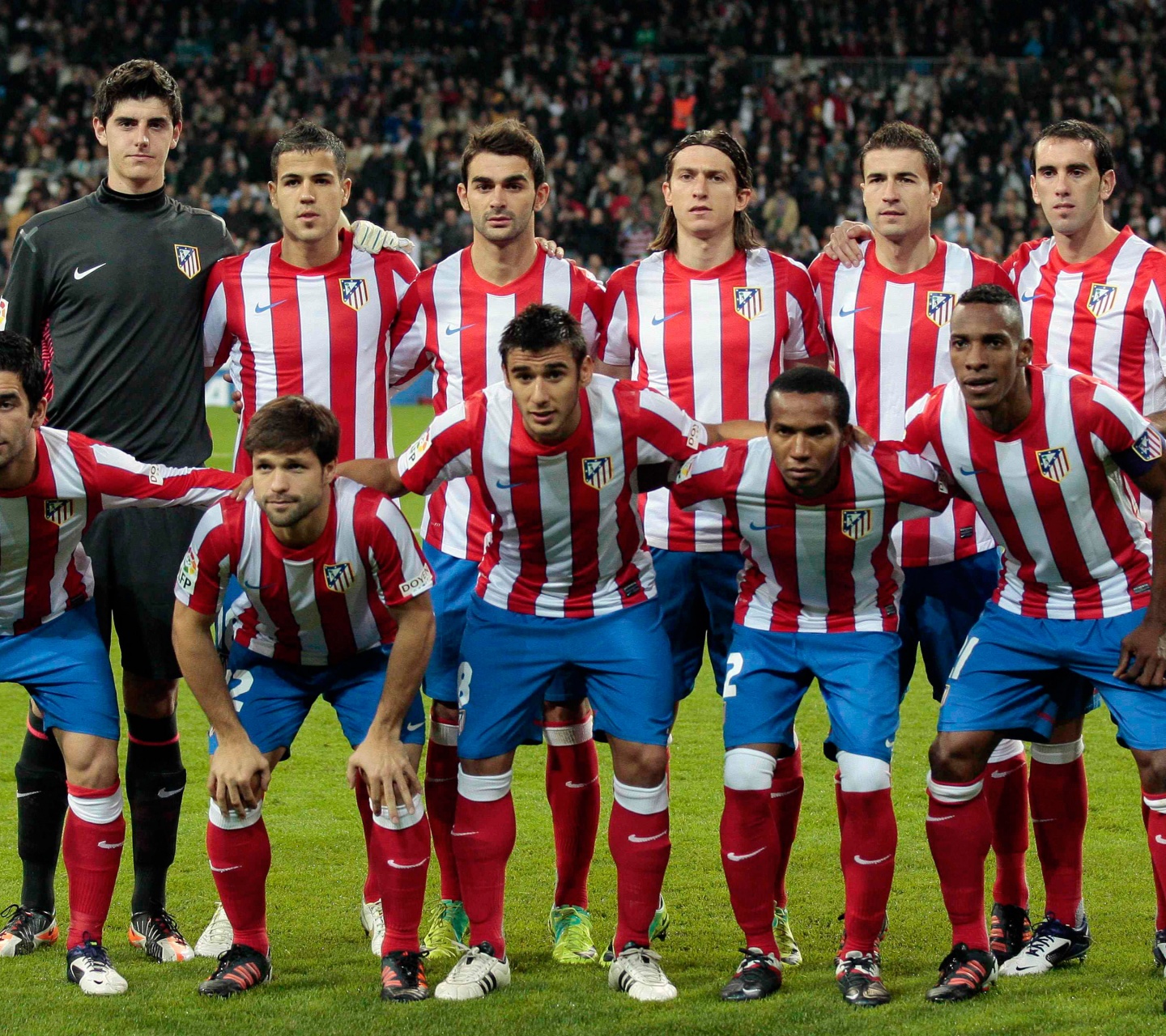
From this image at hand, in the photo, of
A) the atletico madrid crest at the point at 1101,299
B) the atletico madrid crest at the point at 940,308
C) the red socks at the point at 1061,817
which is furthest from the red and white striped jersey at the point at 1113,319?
the red socks at the point at 1061,817

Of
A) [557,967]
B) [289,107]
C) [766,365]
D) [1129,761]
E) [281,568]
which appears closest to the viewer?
[281,568]

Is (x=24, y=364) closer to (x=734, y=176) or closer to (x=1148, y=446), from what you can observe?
(x=734, y=176)

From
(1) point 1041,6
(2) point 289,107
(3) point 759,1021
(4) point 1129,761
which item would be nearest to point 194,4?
(2) point 289,107

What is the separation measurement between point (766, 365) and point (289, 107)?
21494mm

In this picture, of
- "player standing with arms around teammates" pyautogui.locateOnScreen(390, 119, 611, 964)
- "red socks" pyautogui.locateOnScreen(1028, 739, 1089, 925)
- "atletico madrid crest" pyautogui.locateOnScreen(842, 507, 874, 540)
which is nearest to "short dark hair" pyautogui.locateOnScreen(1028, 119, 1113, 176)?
"atletico madrid crest" pyautogui.locateOnScreen(842, 507, 874, 540)

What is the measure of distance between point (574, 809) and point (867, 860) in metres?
0.99

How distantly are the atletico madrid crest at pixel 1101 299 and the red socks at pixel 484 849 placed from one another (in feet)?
7.71

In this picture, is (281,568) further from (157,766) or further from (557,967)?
(557,967)

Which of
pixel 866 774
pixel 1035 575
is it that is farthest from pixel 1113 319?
pixel 866 774

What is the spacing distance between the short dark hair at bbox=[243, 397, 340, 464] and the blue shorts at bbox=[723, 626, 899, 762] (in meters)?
1.29

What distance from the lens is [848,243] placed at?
4.92m

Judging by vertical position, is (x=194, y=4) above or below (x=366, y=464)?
above

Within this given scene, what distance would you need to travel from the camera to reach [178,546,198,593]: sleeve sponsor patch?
411 cm

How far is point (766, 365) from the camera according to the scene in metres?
4.75
